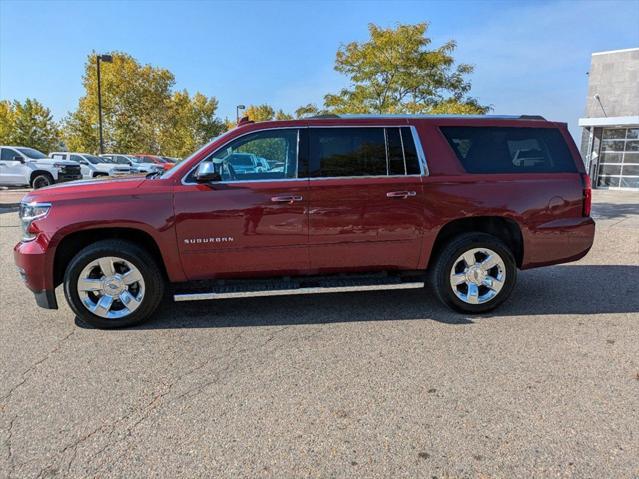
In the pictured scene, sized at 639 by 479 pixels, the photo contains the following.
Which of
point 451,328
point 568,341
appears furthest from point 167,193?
point 568,341

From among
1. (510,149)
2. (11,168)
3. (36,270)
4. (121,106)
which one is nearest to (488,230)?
(510,149)

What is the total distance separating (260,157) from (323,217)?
0.85 metres

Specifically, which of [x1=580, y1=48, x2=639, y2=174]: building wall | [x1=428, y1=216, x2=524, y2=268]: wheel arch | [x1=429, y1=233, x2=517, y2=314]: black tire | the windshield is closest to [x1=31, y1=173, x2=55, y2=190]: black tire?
the windshield

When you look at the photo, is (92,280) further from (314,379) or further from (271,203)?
(314,379)

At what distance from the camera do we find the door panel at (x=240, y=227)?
13.9ft

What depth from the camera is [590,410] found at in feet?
9.55

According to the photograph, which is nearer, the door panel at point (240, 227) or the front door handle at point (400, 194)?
the door panel at point (240, 227)

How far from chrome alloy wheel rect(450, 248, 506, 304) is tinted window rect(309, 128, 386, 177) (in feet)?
4.00

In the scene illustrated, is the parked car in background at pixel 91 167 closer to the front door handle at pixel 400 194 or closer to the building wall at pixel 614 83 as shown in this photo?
the front door handle at pixel 400 194

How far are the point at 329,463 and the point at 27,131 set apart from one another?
1847 inches

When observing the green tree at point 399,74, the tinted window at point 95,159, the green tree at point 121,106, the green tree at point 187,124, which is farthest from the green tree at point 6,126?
the green tree at point 399,74

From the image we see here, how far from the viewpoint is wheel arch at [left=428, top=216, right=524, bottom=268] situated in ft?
15.5

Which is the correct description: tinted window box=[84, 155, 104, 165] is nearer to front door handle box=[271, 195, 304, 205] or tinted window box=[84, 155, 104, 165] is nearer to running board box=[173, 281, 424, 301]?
running board box=[173, 281, 424, 301]

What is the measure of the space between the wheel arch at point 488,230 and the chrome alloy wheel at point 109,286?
2.87m
